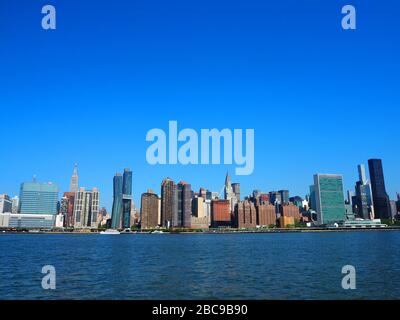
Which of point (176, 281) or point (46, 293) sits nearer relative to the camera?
point (46, 293)

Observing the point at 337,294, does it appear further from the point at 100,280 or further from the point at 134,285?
the point at 100,280

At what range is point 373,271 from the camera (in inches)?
1596

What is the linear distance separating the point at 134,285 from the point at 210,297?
28.0 feet

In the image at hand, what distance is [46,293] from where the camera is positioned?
28.5 meters

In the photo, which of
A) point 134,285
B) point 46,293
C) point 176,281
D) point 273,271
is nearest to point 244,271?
point 273,271
